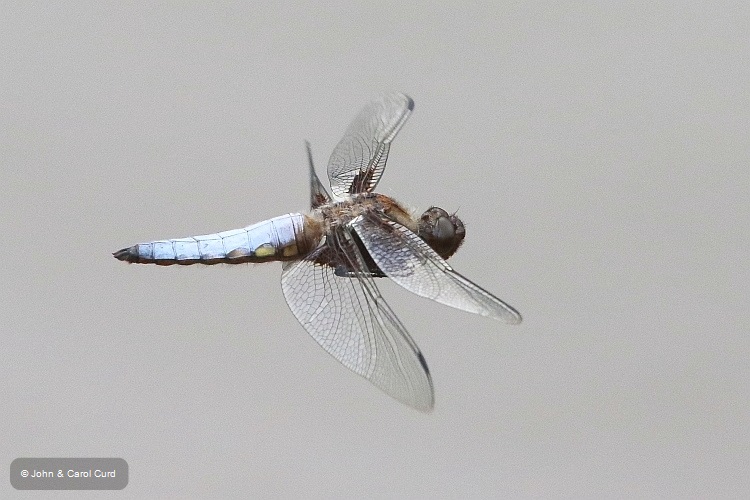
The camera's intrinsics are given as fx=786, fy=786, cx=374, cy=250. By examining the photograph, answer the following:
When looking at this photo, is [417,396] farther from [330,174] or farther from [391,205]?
[330,174]

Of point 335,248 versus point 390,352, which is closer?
point 390,352

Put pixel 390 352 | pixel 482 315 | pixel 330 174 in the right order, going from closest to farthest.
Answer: pixel 482 315, pixel 390 352, pixel 330 174

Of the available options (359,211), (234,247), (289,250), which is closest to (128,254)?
(234,247)

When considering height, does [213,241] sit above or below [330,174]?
below

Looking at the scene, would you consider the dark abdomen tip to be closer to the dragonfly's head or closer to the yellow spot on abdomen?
the yellow spot on abdomen

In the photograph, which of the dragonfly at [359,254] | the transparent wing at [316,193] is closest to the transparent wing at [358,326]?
the dragonfly at [359,254]

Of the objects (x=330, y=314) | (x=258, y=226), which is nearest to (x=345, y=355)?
(x=330, y=314)

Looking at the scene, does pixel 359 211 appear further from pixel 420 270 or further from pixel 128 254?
pixel 128 254
